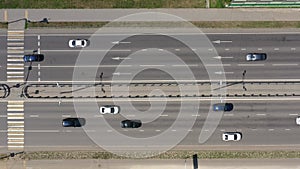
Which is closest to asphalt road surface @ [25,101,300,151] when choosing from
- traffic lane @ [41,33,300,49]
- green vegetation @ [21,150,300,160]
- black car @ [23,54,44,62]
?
green vegetation @ [21,150,300,160]

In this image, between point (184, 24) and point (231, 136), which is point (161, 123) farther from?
point (184, 24)

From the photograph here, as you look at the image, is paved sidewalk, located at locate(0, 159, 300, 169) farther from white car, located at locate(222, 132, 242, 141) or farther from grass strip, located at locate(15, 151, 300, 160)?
white car, located at locate(222, 132, 242, 141)

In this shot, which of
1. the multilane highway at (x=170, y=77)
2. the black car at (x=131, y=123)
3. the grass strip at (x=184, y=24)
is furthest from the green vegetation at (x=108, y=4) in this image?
the black car at (x=131, y=123)

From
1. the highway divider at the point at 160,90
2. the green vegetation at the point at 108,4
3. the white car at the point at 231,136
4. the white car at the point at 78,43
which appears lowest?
the white car at the point at 231,136

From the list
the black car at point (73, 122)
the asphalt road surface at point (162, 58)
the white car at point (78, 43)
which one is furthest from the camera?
the white car at point (78, 43)

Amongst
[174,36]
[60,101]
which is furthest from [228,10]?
[60,101]

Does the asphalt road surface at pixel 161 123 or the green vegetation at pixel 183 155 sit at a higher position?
the asphalt road surface at pixel 161 123

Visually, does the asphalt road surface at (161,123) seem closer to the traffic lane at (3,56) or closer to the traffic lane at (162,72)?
the traffic lane at (162,72)
